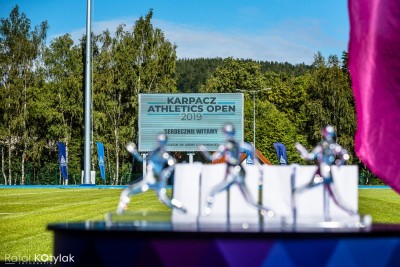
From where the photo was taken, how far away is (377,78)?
20.3 feet

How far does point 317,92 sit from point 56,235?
5982 centimetres

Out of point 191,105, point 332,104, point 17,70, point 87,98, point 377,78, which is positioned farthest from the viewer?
A: point 332,104

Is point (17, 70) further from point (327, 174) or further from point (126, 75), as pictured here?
point (327, 174)

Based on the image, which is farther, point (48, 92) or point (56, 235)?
point (48, 92)

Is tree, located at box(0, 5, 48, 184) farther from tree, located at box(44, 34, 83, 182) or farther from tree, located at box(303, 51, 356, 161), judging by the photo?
tree, located at box(303, 51, 356, 161)

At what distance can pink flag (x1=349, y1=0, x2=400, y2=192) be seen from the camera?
603 centimetres

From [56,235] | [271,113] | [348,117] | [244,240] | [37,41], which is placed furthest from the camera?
[271,113]

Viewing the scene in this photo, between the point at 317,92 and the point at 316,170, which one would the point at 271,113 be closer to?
the point at 317,92

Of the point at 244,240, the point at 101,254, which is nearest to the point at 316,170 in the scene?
the point at 244,240

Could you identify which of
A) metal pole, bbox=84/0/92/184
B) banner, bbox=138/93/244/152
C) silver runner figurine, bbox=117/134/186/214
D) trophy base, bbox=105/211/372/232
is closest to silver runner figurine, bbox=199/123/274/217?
trophy base, bbox=105/211/372/232

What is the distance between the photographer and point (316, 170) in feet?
16.9

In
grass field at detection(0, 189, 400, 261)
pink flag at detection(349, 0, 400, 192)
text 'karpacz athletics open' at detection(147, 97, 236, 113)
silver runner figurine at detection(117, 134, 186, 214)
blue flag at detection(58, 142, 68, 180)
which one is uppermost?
text 'karpacz athletics open' at detection(147, 97, 236, 113)

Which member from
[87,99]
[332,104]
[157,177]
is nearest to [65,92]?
[87,99]

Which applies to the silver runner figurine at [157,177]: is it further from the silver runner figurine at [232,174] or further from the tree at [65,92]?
the tree at [65,92]
